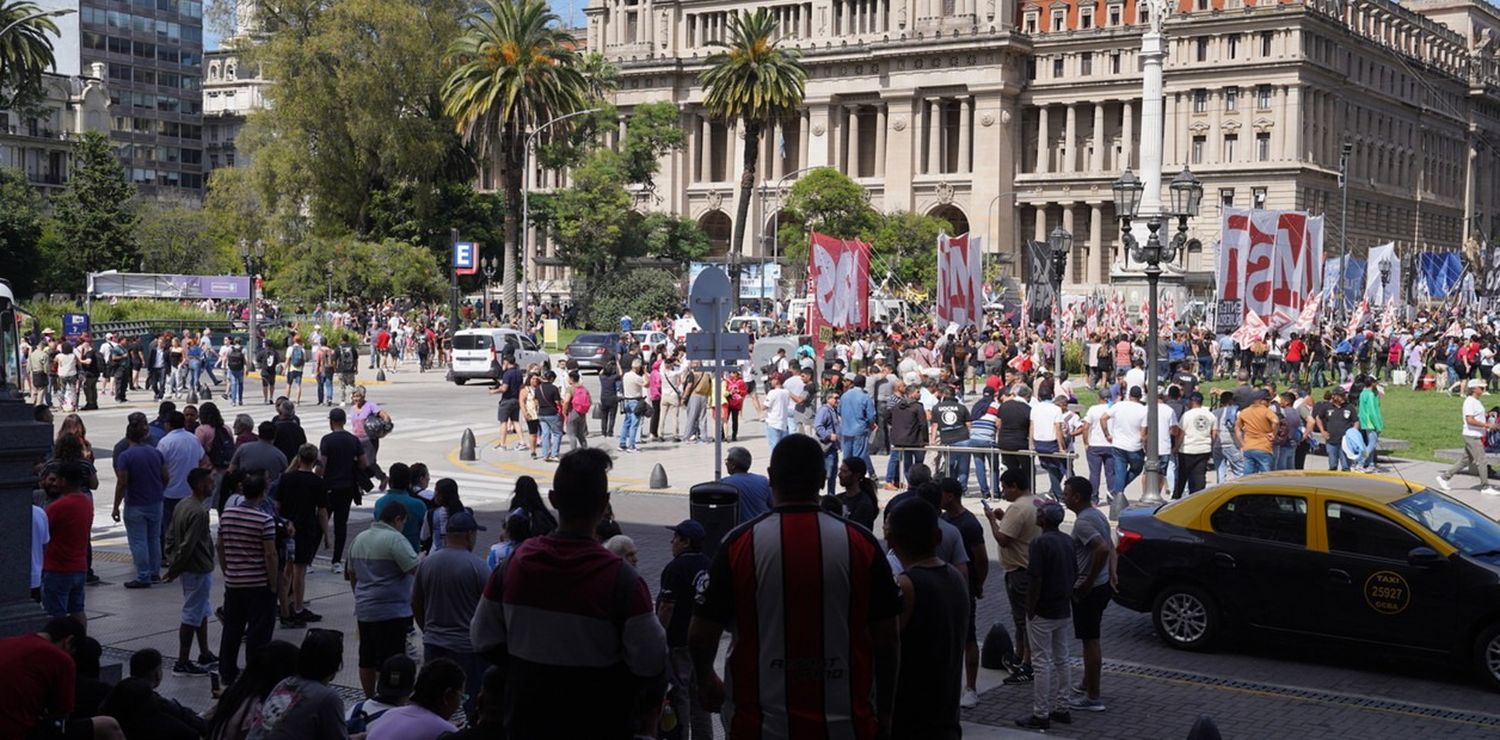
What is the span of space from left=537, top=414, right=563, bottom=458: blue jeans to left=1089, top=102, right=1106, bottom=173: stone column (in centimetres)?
7605

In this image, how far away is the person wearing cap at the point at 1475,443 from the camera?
76.0 feet

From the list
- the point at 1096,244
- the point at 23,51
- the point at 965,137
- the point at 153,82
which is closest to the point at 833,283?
the point at 23,51

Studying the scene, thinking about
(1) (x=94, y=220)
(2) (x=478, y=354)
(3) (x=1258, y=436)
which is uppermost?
(1) (x=94, y=220)


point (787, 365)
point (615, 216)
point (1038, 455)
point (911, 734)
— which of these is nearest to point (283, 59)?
point (615, 216)

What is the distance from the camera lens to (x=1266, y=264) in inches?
1075

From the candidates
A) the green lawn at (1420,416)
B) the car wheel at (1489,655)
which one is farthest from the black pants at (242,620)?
the green lawn at (1420,416)

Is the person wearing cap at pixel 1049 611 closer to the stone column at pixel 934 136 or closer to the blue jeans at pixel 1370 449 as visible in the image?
the blue jeans at pixel 1370 449

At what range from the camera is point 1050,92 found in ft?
323

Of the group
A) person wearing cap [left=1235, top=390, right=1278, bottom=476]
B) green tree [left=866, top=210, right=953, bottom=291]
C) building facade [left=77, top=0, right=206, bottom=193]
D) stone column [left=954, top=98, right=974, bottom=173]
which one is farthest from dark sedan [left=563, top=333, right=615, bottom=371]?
building facade [left=77, top=0, right=206, bottom=193]

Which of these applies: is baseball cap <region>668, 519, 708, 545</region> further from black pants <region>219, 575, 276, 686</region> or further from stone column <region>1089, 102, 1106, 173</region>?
stone column <region>1089, 102, 1106, 173</region>

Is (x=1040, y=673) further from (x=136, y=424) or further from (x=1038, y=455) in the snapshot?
(x=1038, y=455)

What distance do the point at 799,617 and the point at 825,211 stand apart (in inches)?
3120

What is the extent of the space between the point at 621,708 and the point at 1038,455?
1600cm

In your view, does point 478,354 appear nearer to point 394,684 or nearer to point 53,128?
point 394,684
